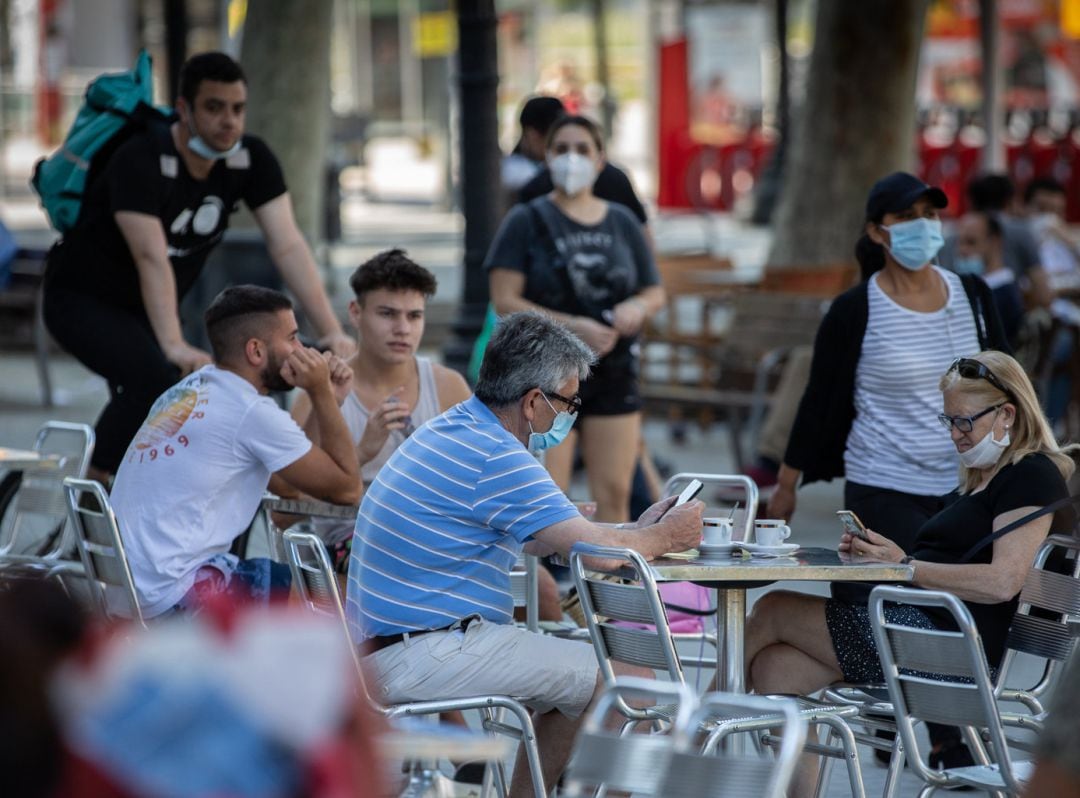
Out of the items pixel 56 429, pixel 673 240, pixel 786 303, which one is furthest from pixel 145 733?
pixel 673 240

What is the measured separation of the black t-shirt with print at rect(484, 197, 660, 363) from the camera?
7359 millimetres

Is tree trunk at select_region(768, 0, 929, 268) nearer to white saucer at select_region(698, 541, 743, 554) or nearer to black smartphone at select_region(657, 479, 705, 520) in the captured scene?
black smartphone at select_region(657, 479, 705, 520)

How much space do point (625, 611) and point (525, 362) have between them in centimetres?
67

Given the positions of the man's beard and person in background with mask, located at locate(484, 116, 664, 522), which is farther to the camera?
person in background with mask, located at locate(484, 116, 664, 522)

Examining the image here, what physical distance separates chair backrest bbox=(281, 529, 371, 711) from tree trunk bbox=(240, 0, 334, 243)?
9.97 metres

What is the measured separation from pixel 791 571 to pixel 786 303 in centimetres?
632

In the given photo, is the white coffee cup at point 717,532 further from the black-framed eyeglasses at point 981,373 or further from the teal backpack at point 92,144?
the teal backpack at point 92,144

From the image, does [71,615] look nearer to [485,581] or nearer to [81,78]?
[485,581]

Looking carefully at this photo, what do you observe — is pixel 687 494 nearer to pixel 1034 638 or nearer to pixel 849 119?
pixel 1034 638

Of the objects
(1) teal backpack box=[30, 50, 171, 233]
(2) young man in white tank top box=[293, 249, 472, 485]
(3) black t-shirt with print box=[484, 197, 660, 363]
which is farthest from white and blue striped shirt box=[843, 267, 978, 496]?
(1) teal backpack box=[30, 50, 171, 233]

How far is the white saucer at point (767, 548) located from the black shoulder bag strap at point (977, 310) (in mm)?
1427

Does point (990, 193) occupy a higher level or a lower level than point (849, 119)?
lower

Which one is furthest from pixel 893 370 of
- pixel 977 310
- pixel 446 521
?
pixel 446 521

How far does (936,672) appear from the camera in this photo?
4.14 m
